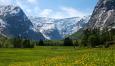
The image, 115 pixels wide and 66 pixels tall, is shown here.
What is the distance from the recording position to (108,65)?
25141mm

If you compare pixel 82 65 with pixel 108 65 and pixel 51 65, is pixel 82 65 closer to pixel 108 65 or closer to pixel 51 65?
pixel 108 65

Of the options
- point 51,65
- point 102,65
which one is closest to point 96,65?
point 102,65

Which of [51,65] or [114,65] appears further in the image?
[51,65]

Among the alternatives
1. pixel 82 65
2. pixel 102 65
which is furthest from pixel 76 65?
pixel 102 65

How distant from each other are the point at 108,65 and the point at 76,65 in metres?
2.78

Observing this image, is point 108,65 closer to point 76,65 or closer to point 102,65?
point 102,65

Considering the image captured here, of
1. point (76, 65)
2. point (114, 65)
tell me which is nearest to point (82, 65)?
point (76, 65)

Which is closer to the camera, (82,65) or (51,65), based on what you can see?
(82,65)

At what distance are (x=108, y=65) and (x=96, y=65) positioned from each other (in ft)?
3.08

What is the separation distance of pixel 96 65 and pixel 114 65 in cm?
141

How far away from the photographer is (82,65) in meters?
25.9

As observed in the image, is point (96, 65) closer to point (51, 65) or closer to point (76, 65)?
point (76, 65)

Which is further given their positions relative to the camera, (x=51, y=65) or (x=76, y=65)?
(x=51, y=65)

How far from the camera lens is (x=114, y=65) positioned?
25.0 metres
